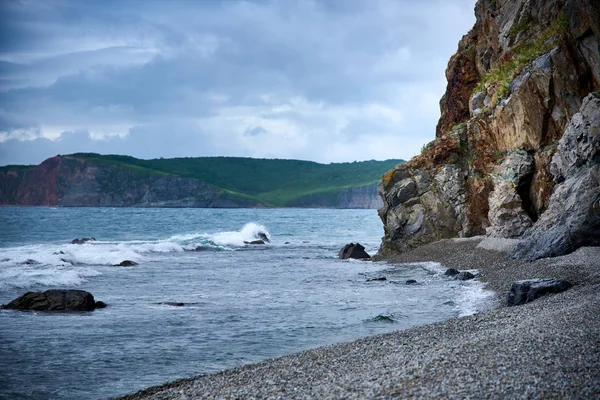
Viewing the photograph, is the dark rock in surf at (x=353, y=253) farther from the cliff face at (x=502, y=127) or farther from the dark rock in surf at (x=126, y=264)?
the dark rock in surf at (x=126, y=264)

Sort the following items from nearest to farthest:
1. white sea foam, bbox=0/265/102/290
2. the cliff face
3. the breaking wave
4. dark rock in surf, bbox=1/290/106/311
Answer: dark rock in surf, bbox=1/290/106/311 < white sea foam, bbox=0/265/102/290 < the breaking wave < the cliff face

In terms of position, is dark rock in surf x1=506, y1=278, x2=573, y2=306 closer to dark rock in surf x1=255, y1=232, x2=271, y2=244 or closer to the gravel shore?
the gravel shore

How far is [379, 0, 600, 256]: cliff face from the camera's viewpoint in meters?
28.9

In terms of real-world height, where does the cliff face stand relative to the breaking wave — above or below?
above

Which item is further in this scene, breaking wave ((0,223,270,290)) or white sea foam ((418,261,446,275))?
white sea foam ((418,261,446,275))

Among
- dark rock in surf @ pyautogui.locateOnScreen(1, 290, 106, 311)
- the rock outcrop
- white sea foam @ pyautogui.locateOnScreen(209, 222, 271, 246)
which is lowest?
dark rock in surf @ pyautogui.locateOnScreen(1, 290, 106, 311)

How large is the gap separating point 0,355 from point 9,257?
25.0 metres

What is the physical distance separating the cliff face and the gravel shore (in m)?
14.0

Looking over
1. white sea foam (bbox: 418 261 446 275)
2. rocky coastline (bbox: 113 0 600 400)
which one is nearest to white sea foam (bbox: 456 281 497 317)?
rocky coastline (bbox: 113 0 600 400)

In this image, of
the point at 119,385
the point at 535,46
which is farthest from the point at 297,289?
the point at 535,46

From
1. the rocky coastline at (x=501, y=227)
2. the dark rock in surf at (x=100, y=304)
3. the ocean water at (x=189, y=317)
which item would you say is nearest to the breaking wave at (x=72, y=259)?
the ocean water at (x=189, y=317)

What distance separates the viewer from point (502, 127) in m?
32.8

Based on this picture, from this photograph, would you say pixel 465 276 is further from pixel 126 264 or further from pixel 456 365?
pixel 126 264

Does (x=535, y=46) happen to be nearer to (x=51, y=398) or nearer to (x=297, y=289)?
(x=297, y=289)
